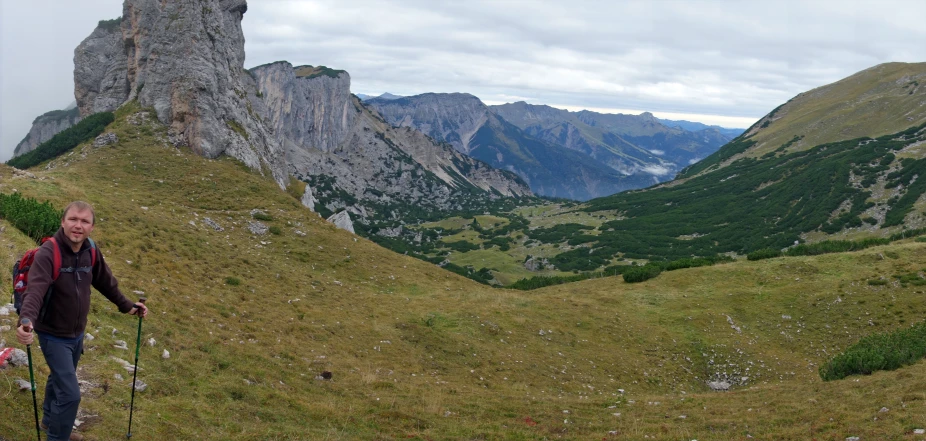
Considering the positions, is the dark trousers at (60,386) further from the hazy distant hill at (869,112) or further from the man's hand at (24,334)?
the hazy distant hill at (869,112)

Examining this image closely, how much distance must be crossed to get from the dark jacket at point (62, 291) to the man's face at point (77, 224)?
12 centimetres

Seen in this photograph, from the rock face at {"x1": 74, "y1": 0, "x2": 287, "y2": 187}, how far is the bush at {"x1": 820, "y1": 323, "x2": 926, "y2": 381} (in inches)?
1806

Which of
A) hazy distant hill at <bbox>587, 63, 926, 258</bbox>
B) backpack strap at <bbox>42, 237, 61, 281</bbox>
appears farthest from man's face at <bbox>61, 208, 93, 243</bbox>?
hazy distant hill at <bbox>587, 63, 926, 258</bbox>

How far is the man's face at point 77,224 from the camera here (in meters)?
8.05

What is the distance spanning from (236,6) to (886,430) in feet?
220

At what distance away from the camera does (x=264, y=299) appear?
2427 centimetres

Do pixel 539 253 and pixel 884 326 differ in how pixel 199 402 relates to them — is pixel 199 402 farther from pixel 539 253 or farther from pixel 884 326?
pixel 539 253

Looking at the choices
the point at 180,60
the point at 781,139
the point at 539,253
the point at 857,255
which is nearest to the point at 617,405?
the point at 857,255

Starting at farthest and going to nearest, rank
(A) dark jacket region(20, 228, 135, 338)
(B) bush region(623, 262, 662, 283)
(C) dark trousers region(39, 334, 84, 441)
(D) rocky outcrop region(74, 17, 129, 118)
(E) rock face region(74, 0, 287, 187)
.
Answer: (D) rocky outcrop region(74, 17, 129, 118) → (E) rock face region(74, 0, 287, 187) → (B) bush region(623, 262, 662, 283) → (C) dark trousers region(39, 334, 84, 441) → (A) dark jacket region(20, 228, 135, 338)

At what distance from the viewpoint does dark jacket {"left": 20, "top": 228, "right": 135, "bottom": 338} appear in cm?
779

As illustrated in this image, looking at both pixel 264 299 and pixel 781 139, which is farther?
pixel 781 139

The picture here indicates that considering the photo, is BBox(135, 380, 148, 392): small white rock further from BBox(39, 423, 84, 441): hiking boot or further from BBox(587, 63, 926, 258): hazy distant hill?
BBox(587, 63, 926, 258): hazy distant hill

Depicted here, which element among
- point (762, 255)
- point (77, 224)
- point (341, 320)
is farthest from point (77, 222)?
point (762, 255)

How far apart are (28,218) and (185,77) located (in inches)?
1272
